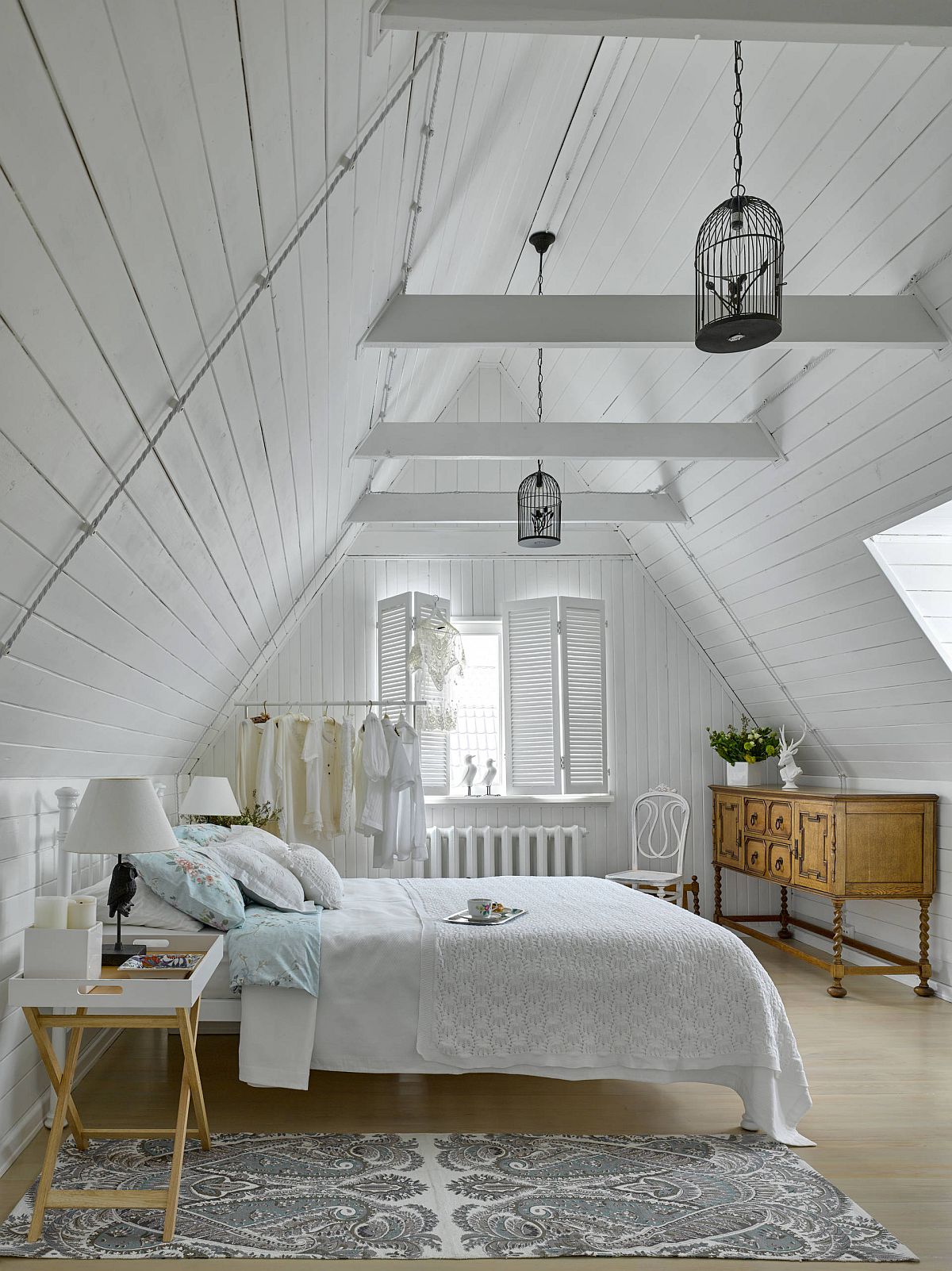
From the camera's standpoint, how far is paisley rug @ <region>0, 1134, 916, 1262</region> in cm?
249

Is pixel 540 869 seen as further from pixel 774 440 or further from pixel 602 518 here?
pixel 774 440

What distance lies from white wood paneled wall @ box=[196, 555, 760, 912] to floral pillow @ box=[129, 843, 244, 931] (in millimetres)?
2899

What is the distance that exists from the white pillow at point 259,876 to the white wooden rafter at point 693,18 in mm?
2758

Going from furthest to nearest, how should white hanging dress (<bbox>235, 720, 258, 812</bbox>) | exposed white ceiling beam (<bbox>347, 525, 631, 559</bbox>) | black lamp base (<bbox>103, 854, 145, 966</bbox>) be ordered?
exposed white ceiling beam (<bbox>347, 525, 631, 559</bbox>) → white hanging dress (<bbox>235, 720, 258, 812</bbox>) → black lamp base (<bbox>103, 854, 145, 966</bbox>)

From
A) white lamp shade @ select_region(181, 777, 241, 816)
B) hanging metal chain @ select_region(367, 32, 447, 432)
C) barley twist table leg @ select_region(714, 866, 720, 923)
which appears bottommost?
barley twist table leg @ select_region(714, 866, 720, 923)

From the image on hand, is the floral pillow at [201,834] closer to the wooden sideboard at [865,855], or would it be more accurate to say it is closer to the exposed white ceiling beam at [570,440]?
the exposed white ceiling beam at [570,440]

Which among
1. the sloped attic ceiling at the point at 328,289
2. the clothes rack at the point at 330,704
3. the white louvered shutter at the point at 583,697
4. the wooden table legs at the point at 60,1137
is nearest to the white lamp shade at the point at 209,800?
the sloped attic ceiling at the point at 328,289

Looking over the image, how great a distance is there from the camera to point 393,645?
251 inches


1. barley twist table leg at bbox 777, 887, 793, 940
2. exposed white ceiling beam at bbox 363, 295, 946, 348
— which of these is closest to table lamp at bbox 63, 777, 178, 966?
exposed white ceiling beam at bbox 363, 295, 946, 348

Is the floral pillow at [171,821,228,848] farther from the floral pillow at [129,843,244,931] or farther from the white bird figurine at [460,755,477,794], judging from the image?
Answer: the white bird figurine at [460,755,477,794]

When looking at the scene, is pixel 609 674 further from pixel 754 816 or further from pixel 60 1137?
pixel 60 1137

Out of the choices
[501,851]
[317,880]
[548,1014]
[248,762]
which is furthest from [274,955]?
[501,851]

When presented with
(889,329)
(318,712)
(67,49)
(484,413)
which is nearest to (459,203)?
(889,329)

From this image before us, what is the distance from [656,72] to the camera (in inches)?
133
